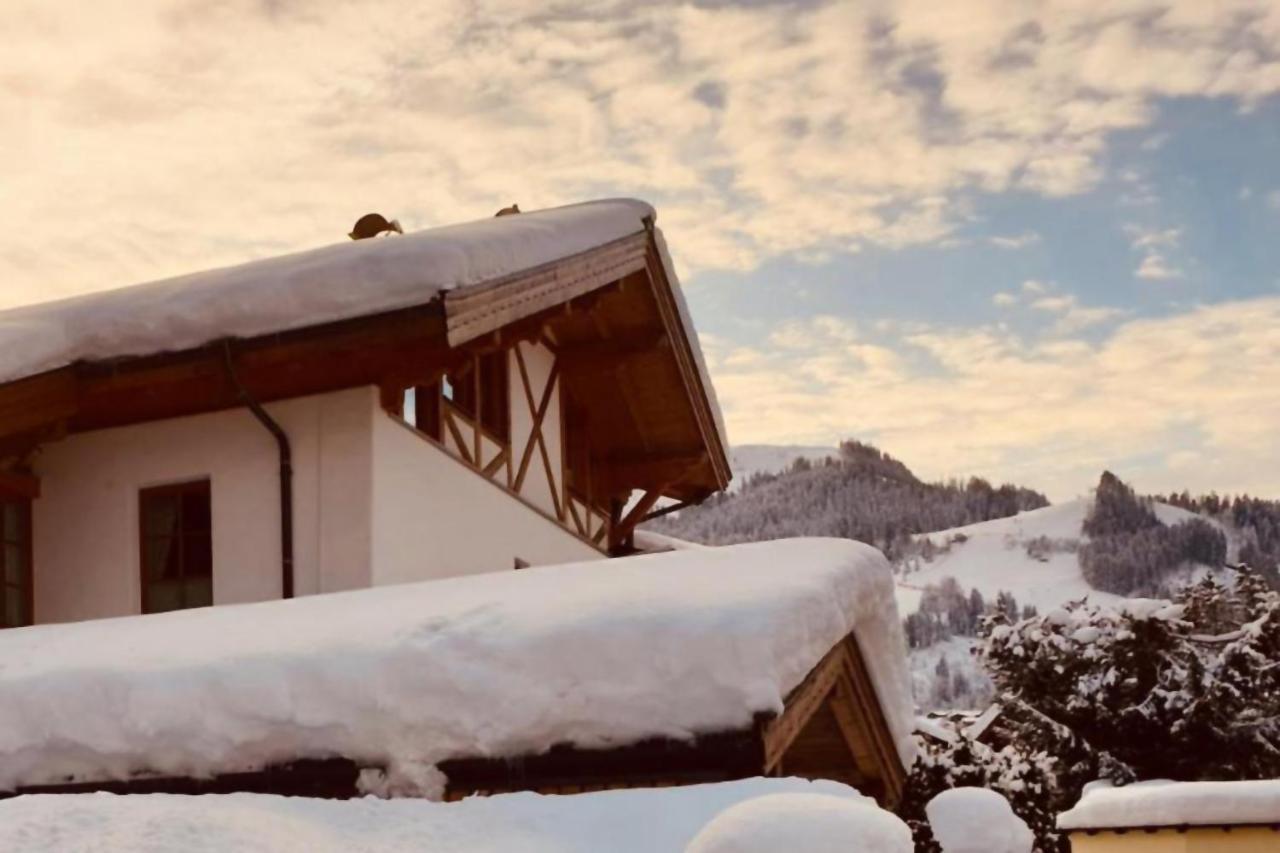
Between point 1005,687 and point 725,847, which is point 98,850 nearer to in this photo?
point 725,847

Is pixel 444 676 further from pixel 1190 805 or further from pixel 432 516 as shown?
pixel 1190 805

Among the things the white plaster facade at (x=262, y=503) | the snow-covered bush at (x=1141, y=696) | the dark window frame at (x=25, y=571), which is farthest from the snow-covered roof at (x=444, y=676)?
the snow-covered bush at (x=1141, y=696)

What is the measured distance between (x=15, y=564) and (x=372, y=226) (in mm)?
3727

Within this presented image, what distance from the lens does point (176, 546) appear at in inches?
396

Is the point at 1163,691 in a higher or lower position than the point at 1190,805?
higher

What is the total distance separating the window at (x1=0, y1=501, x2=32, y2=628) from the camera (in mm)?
10078

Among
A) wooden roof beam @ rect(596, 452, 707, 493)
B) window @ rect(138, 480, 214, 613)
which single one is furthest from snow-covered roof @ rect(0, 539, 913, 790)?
wooden roof beam @ rect(596, 452, 707, 493)

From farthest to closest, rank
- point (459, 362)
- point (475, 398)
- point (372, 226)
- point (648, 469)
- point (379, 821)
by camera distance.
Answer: point (648, 469)
point (372, 226)
point (475, 398)
point (459, 362)
point (379, 821)

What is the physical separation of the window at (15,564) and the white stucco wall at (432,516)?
2601 mm

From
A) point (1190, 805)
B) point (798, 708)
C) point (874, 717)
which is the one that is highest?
point (798, 708)

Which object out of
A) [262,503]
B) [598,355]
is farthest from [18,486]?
[598,355]

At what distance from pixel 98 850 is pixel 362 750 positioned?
1.64 meters

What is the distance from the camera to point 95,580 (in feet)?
33.2

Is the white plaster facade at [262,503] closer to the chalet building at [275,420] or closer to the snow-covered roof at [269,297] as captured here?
the chalet building at [275,420]
